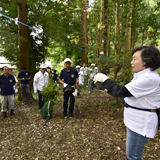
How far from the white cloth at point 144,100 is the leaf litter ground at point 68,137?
1.50 metres

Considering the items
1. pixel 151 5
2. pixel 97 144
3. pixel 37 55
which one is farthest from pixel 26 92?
pixel 151 5

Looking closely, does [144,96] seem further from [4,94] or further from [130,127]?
[4,94]

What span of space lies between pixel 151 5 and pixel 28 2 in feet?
36.7

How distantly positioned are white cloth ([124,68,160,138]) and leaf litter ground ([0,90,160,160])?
1504 mm

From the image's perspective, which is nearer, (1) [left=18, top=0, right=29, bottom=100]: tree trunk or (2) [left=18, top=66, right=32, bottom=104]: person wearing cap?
(1) [left=18, top=0, right=29, bottom=100]: tree trunk

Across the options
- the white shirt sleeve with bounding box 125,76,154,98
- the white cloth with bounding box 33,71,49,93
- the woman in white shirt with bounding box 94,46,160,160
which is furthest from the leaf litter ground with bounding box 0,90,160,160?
the white shirt sleeve with bounding box 125,76,154,98

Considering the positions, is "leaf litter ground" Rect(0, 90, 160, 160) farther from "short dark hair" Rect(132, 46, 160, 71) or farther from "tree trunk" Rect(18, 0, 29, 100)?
"tree trunk" Rect(18, 0, 29, 100)

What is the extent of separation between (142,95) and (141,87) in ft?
0.30

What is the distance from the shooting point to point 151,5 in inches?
432

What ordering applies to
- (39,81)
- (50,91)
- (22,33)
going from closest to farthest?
(50,91), (39,81), (22,33)

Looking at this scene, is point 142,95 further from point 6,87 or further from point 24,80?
point 24,80

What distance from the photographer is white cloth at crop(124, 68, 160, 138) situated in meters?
1.24

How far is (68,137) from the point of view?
313cm

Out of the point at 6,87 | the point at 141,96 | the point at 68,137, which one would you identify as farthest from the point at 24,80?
the point at 141,96
